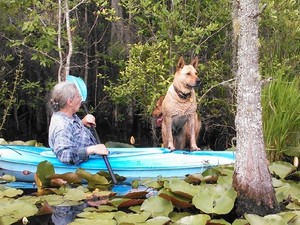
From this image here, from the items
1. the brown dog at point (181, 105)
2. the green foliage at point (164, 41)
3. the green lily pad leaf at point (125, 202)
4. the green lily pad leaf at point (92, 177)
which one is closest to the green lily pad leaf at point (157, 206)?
the green lily pad leaf at point (125, 202)

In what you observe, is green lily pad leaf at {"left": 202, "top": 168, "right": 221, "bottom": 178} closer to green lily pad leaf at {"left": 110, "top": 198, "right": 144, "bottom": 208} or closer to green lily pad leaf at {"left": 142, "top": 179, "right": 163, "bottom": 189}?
green lily pad leaf at {"left": 142, "top": 179, "right": 163, "bottom": 189}

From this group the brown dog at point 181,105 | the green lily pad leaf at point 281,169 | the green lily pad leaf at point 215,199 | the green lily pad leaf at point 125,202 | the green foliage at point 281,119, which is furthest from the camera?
the brown dog at point 181,105

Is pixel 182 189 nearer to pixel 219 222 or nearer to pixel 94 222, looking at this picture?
pixel 219 222

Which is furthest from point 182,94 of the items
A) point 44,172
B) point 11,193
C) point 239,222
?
point 239,222

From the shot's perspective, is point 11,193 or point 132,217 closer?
point 132,217

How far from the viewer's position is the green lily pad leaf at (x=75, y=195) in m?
4.50

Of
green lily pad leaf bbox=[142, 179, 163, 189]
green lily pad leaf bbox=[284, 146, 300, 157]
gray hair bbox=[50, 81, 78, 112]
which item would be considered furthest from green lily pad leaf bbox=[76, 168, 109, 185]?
green lily pad leaf bbox=[284, 146, 300, 157]

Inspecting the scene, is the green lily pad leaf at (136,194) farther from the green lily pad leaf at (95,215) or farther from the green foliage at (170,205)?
the green lily pad leaf at (95,215)

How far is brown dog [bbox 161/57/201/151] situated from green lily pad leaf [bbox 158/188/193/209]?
1857 mm

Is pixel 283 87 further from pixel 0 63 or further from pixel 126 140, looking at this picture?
pixel 0 63

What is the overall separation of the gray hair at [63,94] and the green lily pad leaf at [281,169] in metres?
1.94

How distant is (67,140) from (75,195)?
35.3 inches

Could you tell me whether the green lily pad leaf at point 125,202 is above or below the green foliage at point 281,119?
below

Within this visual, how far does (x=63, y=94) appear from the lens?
211 inches
